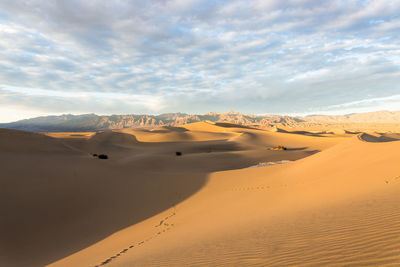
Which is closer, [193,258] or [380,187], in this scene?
[193,258]

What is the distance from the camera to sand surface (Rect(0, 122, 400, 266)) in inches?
152

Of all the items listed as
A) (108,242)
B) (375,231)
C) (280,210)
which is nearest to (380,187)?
(280,210)

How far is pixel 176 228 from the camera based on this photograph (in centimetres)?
718

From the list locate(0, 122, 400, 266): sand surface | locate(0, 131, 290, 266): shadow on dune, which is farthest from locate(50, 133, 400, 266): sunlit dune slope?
locate(0, 131, 290, 266): shadow on dune

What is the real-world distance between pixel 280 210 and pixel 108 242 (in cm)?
488

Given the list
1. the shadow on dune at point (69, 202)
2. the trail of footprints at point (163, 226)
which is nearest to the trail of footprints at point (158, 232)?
the trail of footprints at point (163, 226)

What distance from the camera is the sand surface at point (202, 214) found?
3.87m

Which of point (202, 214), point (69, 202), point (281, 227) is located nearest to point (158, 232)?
point (202, 214)

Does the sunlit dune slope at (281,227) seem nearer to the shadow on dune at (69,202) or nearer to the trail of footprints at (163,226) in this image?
the trail of footprints at (163,226)

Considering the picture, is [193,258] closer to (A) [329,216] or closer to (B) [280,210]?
(A) [329,216]

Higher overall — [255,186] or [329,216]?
[329,216]

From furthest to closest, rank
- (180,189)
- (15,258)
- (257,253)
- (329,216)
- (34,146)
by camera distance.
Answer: (34,146), (180,189), (15,258), (329,216), (257,253)

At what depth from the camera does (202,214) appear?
27.2ft

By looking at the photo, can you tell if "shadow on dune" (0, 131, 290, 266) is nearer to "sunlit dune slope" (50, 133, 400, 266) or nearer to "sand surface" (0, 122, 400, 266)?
"sand surface" (0, 122, 400, 266)
